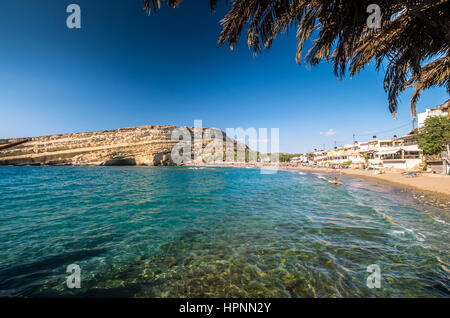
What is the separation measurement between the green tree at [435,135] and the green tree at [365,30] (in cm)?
2838

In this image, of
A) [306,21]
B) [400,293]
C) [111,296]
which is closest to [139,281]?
[111,296]

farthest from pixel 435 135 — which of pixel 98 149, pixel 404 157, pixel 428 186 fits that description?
pixel 98 149

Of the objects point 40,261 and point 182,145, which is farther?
point 182,145

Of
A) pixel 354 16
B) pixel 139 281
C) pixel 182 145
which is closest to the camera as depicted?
pixel 354 16

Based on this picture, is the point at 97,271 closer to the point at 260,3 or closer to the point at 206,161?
the point at 260,3

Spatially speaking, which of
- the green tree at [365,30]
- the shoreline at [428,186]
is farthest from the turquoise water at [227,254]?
the shoreline at [428,186]

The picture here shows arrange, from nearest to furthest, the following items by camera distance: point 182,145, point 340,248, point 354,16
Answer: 1. point 354,16
2. point 340,248
3. point 182,145

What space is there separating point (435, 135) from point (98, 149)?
11062cm

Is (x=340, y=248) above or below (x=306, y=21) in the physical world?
below

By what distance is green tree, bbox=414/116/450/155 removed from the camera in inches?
876

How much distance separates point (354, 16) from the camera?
296cm

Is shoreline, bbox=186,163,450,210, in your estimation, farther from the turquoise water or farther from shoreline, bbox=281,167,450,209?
the turquoise water

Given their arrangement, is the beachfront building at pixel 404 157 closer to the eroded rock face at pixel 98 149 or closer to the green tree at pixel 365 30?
the green tree at pixel 365 30

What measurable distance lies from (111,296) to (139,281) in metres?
0.47
